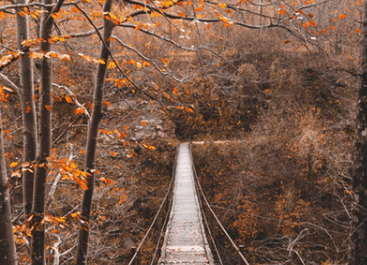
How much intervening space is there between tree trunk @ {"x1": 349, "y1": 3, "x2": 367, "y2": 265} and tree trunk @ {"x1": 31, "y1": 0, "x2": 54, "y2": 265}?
3.05 metres

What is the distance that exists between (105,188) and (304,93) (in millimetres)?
13107

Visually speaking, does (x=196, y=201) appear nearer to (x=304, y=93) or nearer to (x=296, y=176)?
(x=296, y=176)

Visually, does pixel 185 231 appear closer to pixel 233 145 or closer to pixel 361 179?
pixel 361 179

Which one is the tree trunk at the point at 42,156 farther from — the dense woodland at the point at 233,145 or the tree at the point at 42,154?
the dense woodland at the point at 233,145

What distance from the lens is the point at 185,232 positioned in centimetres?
620

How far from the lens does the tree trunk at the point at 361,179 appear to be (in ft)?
9.59

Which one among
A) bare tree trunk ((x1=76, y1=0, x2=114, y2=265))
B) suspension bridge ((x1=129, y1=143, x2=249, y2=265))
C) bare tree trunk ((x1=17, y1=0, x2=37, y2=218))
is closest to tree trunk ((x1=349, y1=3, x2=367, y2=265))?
suspension bridge ((x1=129, y1=143, x2=249, y2=265))

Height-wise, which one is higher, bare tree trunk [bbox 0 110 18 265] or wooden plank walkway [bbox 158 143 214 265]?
bare tree trunk [bbox 0 110 18 265]

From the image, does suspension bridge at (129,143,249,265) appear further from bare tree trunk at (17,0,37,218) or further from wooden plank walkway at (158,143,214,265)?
bare tree trunk at (17,0,37,218)

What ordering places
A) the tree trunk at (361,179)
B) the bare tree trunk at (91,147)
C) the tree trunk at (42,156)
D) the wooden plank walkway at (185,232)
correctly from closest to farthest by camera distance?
A: the tree trunk at (42,156) → the tree trunk at (361,179) → the bare tree trunk at (91,147) → the wooden plank walkway at (185,232)

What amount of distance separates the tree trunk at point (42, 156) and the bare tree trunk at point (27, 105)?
13cm

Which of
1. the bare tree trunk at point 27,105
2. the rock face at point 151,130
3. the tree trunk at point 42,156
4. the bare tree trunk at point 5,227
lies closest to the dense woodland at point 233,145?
the rock face at point 151,130

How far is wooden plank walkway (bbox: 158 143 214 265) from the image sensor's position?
4.93m

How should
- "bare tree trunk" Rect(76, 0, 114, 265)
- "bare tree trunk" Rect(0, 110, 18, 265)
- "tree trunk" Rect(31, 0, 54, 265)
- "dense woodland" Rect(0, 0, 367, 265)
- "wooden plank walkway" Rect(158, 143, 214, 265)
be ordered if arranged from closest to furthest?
"bare tree trunk" Rect(0, 110, 18, 265) → "tree trunk" Rect(31, 0, 54, 265) → "bare tree trunk" Rect(76, 0, 114, 265) → "wooden plank walkway" Rect(158, 143, 214, 265) → "dense woodland" Rect(0, 0, 367, 265)
